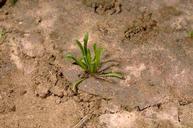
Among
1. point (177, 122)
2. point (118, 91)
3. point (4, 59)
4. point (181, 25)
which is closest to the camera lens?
point (177, 122)

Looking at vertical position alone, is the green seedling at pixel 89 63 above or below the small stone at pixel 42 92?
above

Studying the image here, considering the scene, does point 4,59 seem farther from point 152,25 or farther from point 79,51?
point 152,25

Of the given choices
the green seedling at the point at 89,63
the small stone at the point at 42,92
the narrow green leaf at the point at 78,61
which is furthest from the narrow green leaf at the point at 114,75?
the small stone at the point at 42,92

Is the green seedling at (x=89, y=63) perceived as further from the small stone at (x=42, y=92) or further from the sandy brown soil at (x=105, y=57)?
the small stone at (x=42, y=92)

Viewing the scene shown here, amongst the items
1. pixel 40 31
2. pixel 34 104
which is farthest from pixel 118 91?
pixel 40 31

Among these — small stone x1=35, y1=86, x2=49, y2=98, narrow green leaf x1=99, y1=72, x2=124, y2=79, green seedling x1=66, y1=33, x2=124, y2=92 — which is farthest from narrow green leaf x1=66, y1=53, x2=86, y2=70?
small stone x1=35, y1=86, x2=49, y2=98

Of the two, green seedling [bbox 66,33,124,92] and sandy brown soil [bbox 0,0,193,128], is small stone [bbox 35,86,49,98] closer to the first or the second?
sandy brown soil [bbox 0,0,193,128]
